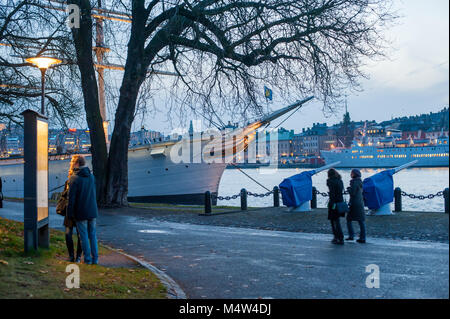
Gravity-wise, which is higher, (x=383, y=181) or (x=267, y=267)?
(x=383, y=181)

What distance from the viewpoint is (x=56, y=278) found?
20.6ft

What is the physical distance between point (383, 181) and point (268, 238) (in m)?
5.35

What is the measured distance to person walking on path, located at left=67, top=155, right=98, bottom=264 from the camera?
7820mm

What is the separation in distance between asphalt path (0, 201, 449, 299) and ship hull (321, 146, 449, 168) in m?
65.2

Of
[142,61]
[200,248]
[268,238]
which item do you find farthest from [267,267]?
[142,61]

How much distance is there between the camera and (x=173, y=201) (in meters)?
34.2

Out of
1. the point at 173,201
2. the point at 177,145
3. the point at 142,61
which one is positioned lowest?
the point at 173,201

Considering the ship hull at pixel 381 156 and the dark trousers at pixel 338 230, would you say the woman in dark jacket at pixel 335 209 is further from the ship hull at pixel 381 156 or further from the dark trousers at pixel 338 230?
the ship hull at pixel 381 156

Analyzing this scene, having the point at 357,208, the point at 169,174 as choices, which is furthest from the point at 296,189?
the point at 169,174

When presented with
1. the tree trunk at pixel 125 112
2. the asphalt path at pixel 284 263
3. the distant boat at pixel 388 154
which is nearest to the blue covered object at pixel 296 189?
the asphalt path at pixel 284 263

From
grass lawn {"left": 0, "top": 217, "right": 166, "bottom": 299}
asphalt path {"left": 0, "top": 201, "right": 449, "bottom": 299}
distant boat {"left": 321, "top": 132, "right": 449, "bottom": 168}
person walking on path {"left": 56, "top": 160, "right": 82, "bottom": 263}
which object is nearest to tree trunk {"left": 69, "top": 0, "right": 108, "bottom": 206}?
asphalt path {"left": 0, "top": 201, "right": 449, "bottom": 299}

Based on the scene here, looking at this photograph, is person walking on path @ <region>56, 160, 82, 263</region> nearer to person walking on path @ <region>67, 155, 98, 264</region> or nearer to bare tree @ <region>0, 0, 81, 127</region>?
person walking on path @ <region>67, 155, 98, 264</region>
